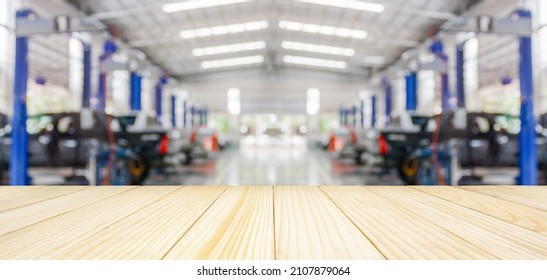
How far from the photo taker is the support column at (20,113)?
308 cm

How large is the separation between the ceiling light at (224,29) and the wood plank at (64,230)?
38.0 feet

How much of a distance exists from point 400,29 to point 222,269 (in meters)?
11.8

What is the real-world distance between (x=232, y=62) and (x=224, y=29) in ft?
15.6

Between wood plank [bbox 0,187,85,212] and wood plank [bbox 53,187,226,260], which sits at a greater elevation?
wood plank [bbox 0,187,85,212]

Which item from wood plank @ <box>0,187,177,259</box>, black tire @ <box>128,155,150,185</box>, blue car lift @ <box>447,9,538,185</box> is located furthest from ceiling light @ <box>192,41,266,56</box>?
wood plank @ <box>0,187,177,259</box>

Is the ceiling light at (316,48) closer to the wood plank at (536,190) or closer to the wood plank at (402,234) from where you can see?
the wood plank at (536,190)

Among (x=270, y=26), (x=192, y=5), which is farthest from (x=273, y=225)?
(x=270, y=26)

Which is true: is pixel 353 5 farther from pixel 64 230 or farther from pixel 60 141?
pixel 64 230

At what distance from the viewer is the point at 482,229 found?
668 mm

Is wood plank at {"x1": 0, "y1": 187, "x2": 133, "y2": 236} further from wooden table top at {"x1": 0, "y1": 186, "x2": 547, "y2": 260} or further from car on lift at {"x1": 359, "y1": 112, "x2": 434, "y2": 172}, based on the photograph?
car on lift at {"x1": 359, "y1": 112, "x2": 434, "y2": 172}

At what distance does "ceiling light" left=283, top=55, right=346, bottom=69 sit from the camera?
53.3ft

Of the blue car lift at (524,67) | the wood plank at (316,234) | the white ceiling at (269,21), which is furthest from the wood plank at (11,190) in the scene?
the white ceiling at (269,21)

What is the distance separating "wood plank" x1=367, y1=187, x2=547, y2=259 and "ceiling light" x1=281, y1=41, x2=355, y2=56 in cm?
1379

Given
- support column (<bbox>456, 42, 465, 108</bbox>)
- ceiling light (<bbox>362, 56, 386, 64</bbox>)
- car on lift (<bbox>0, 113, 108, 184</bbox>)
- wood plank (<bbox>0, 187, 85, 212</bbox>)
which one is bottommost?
wood plank (<bbox>0, 187, 85, 212</bbox>)
